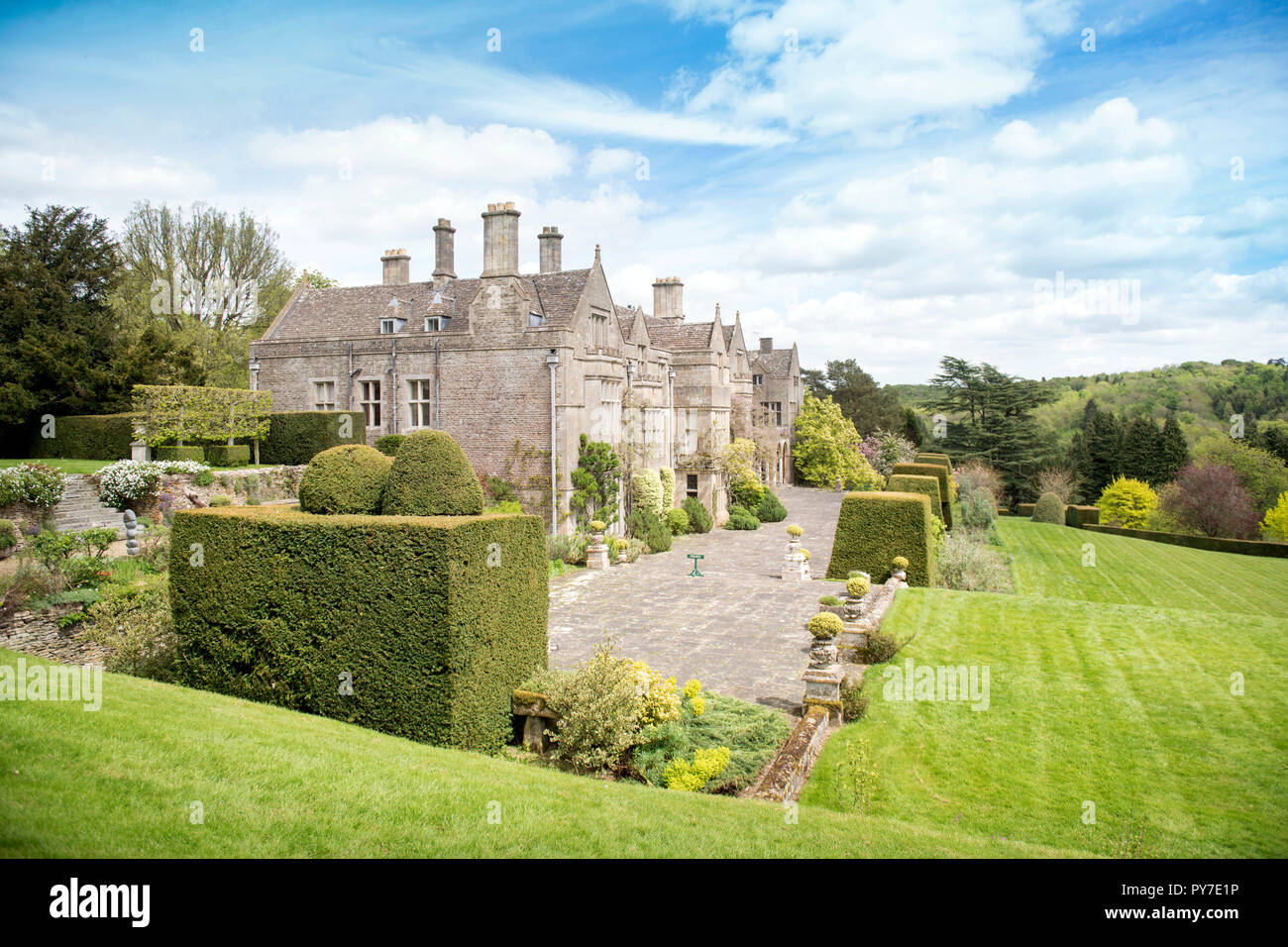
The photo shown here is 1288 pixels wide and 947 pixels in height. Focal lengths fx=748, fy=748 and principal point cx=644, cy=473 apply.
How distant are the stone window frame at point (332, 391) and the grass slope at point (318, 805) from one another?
76.9 feet

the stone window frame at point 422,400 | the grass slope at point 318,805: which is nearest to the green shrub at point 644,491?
the stone window frame at point 422,400

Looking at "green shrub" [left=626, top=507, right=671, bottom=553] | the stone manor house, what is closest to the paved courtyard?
"green shrub" [left=626, top=507, right=671, bottom=553]

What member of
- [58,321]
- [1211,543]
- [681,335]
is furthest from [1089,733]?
[1211,543]

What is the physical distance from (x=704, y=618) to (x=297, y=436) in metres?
17.6

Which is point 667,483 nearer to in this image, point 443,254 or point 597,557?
point 597,557

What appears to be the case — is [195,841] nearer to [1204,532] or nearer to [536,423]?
[536,423]

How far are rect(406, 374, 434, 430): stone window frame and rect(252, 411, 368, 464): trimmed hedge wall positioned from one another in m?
3.01

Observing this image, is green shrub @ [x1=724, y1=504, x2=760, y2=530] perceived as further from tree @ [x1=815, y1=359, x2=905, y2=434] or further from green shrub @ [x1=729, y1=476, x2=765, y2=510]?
tree @ [x1=815, y1=359, x2=905, y2=434]

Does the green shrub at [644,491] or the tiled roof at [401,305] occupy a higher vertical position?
the tiled roof at [401,305]

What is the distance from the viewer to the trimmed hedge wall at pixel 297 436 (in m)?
26.7

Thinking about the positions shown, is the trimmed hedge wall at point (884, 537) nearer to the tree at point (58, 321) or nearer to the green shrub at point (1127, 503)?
the tree at point (58, 321)

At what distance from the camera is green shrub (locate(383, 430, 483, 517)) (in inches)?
395

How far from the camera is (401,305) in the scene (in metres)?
30.8

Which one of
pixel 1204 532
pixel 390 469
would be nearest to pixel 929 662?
pixel 390 469
